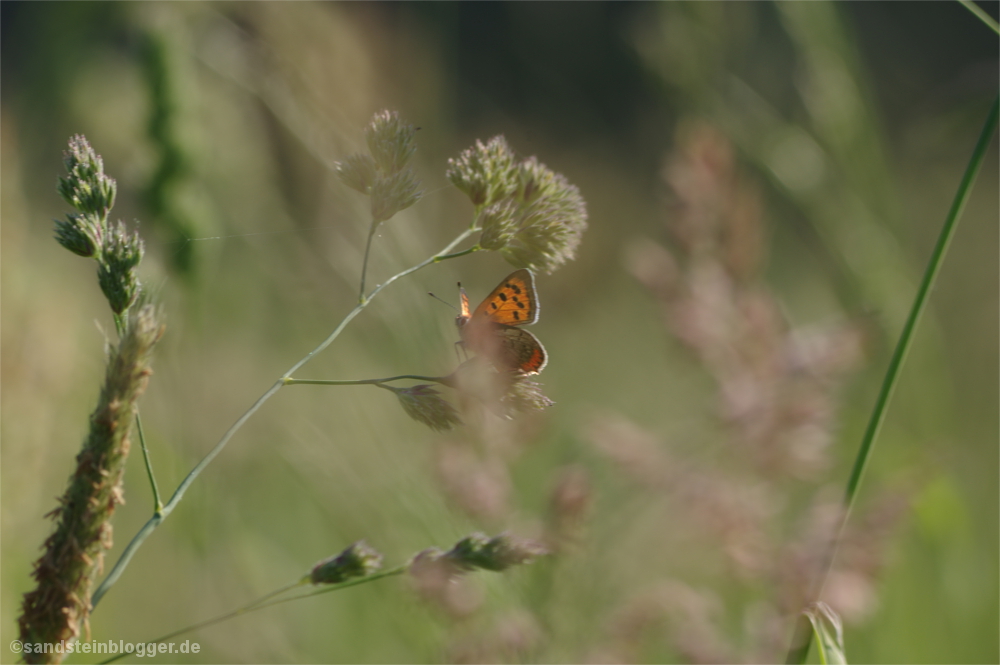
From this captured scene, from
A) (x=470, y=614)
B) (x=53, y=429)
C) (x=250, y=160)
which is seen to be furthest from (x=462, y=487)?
(x=250, y=160)

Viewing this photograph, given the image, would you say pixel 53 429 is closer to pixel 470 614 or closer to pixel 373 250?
pixel 373 250

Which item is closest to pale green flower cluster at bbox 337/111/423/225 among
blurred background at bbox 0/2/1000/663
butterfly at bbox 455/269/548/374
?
blurred background at bbox 0/2/1000/663

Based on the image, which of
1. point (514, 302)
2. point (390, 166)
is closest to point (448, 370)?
point (514, 302)

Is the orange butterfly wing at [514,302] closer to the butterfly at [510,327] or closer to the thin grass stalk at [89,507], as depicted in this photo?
the butterfly at [510,327]

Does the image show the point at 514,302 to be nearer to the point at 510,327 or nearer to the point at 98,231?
the point at 510,327

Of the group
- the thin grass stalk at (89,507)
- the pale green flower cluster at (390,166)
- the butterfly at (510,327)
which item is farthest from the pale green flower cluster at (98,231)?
the butterfly at (510,327)

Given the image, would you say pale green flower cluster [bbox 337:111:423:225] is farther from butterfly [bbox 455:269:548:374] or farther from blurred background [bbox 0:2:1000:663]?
butterfly [bbox 455:269:548:374]
